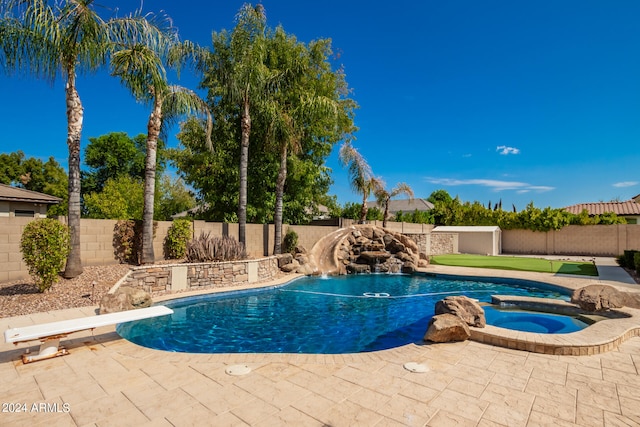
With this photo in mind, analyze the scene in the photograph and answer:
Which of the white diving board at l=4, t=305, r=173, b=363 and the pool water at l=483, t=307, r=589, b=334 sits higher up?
the white diving board at l=4, t=305, r=173, b=363

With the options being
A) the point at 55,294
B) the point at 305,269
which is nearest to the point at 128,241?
the point at 55,294

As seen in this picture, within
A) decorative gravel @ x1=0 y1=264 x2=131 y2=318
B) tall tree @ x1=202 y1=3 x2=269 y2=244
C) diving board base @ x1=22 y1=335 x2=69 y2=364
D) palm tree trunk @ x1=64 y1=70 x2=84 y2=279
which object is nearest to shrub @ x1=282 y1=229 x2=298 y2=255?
tall tree @ x1=202 y1=3 x2=269 y2=244

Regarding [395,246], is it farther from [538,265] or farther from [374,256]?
[538,265]

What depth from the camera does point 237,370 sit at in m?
4.39

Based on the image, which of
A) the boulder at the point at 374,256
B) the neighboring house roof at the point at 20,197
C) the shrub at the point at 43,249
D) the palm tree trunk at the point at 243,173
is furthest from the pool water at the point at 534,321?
the neighboring house roof at the point at 20,197

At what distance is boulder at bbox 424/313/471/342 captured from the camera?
5.63 metres

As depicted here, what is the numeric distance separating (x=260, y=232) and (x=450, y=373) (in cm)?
1312

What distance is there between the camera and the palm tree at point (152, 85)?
33.5 feet

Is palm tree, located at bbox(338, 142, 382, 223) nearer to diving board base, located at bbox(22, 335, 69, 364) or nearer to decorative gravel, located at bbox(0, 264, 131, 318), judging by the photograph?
decorative gravel, located at bbox(0, 264, 131, 318)

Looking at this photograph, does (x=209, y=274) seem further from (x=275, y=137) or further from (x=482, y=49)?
(x=482, y=49)

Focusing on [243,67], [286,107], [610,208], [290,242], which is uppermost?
[243,67]

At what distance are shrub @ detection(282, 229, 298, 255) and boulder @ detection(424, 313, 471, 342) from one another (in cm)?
1196

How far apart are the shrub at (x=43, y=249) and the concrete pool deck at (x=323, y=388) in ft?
10.3

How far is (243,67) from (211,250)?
7702 mm
